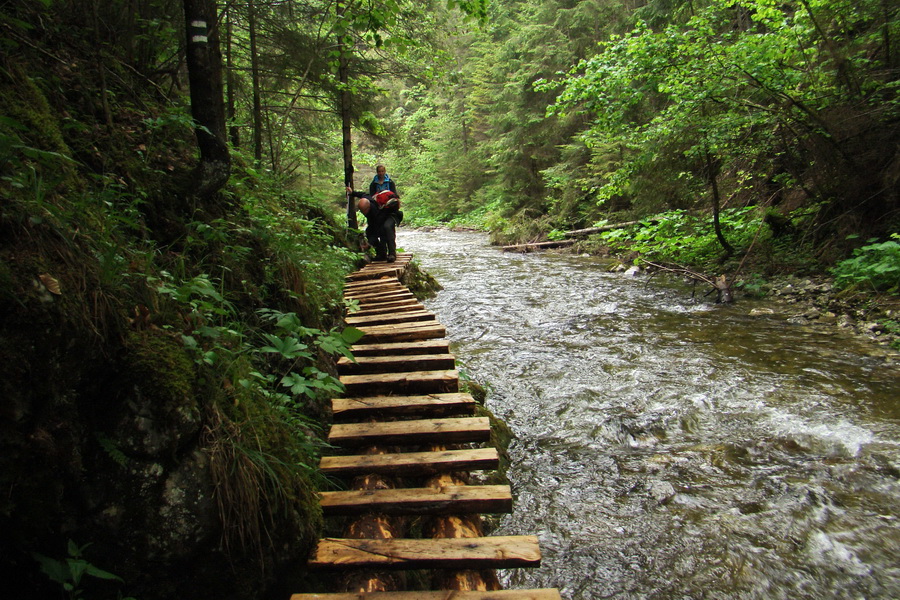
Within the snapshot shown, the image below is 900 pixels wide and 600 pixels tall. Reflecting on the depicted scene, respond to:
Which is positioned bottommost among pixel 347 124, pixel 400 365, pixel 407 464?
pixel 407 464

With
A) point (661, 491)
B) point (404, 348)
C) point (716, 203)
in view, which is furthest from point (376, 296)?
point (716, 203)

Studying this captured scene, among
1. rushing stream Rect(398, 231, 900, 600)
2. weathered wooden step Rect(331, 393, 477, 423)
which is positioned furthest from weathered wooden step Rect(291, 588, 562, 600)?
weathered wooden step Rect(331, 393, 477, 423)

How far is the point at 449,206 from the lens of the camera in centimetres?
3738

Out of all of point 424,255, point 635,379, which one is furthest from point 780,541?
point 424,255

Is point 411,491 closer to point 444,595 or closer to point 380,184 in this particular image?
point 444,595

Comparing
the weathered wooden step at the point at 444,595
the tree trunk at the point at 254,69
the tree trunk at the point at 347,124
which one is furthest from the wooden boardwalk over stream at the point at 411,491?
the tree trunk at the point at 347,124

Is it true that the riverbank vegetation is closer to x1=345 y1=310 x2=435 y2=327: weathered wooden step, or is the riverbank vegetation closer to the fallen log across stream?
the fallen log across stream

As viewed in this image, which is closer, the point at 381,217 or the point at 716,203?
the point at 381,217

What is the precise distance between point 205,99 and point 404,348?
9.39ft

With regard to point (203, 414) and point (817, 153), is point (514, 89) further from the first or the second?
point (203, 414)

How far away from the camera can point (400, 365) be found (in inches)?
178

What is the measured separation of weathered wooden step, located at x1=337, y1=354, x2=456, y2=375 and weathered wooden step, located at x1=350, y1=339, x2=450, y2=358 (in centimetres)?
21

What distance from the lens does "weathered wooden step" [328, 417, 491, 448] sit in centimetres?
337

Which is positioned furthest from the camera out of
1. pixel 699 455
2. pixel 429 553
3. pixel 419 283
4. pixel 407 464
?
pixel 419 283
